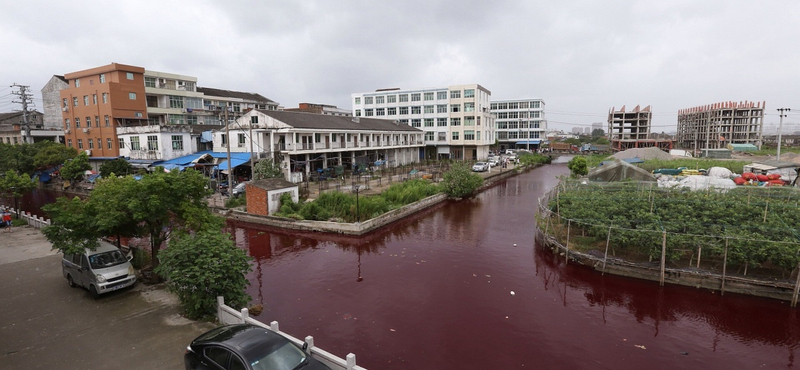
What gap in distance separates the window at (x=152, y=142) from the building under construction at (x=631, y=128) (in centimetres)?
8643

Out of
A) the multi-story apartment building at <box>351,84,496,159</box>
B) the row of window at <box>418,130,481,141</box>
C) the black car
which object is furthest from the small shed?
the row of window at <box>418,130,481,141</box>

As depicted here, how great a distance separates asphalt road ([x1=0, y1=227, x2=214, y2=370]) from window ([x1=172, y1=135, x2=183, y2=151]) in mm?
27904

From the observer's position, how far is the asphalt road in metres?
8.10

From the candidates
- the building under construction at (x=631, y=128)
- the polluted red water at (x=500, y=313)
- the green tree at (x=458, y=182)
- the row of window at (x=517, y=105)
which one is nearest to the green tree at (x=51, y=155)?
the polluted red water at (x=500, y=313)

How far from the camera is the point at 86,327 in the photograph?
952cm

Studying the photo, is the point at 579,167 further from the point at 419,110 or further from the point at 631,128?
the point at 631,128

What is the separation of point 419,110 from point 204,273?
57.4 metres

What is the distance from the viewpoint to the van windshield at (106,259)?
11.4 metres

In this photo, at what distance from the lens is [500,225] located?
Answer: 22516 mm

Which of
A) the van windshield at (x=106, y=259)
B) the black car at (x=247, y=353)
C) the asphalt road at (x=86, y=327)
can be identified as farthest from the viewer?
the van windshield at (x=106, y=259)

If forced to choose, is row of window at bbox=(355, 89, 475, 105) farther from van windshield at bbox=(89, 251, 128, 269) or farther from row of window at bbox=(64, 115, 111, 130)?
van windshield at bbox=(89, 251, 128, 269)

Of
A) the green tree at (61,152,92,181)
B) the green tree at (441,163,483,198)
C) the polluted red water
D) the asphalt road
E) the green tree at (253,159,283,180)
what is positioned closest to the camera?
the asphalt road

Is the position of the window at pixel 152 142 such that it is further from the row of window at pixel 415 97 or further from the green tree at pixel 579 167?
the green tree at pixel 579 167

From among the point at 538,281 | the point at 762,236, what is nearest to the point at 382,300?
the point at 538,281
